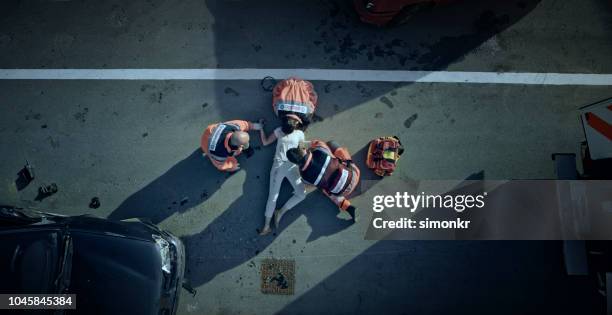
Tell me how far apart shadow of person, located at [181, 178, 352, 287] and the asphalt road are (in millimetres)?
24

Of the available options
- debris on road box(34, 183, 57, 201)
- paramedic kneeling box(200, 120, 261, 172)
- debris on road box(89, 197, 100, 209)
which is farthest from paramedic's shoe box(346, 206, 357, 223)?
debris on road box(34, 183, 57, 201)

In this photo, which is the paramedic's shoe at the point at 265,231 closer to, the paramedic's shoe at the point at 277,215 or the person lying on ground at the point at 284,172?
the person lying on ground at the point at 284,172

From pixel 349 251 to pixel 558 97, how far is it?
465 centimetres

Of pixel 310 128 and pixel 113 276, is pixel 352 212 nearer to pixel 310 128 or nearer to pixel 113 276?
pixel 310 128

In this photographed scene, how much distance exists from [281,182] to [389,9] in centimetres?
333

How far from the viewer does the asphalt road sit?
6.12 m

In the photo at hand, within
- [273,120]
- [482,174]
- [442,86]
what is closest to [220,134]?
[273,120]

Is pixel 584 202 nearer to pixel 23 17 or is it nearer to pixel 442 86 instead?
pixel 442 86

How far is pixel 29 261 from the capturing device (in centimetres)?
463

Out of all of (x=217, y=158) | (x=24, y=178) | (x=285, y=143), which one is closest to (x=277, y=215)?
(x=285, y=143)

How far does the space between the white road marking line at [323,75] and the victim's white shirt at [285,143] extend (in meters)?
1.22

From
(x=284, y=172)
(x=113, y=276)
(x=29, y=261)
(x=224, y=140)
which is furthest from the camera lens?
(x=284, y=172)

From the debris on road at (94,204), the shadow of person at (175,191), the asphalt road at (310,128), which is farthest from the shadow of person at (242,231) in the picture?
the debris on road at (94,204)

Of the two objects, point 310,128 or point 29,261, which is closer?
point 29,261
